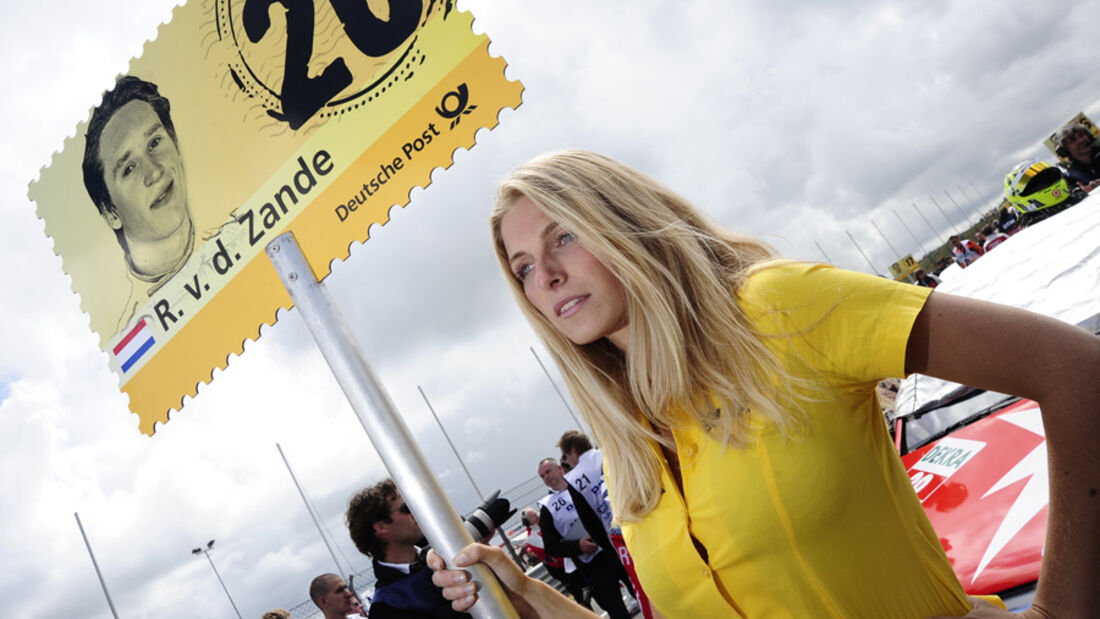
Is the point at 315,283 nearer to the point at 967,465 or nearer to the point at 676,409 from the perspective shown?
the point at 676,409

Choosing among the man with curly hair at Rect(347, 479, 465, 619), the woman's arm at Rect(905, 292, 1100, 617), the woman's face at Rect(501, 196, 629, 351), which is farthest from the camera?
the man with curly hair at Rect(347, 479, 465, 619)

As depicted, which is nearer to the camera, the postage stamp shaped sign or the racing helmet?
the postage stamp shaped sign

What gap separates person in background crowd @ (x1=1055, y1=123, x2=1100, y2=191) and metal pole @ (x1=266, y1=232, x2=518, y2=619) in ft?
21.0

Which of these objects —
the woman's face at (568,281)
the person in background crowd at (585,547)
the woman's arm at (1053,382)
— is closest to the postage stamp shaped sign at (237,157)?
the woman's face at (568,281)

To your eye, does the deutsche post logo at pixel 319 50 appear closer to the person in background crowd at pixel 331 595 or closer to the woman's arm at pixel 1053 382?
the woman's arm at pixel 1053 382

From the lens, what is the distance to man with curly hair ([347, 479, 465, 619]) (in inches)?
124

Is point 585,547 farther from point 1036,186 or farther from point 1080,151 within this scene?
point 1036,186

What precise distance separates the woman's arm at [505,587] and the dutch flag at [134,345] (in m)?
1.37

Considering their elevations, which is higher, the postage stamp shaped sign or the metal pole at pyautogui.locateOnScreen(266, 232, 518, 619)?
the postage stamp shaped sign

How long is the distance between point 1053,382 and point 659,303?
0.71 meters

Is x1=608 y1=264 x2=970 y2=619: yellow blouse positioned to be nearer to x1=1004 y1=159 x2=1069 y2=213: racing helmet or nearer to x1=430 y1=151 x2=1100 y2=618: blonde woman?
x1=430 y1=151 x2=1100 y2=618: blonde woman

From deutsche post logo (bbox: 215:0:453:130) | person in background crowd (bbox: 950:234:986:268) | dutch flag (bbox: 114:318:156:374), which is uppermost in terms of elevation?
deutsche post logo (bbox: 215:0:453:130)

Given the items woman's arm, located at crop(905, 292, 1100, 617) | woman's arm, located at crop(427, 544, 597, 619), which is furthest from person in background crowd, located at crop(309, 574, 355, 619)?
woman's arm, located at crop(905, 292, 1100, 617)

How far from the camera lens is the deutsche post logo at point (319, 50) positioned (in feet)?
5.50
